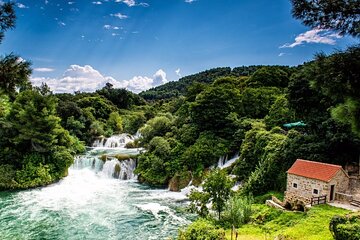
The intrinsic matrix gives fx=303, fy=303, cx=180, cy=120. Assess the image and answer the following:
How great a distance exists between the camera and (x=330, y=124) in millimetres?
20875

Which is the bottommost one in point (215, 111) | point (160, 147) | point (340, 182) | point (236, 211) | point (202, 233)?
point (202, 233)

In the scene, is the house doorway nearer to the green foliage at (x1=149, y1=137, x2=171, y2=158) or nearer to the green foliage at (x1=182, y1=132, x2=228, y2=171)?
the green foliage at (x1=182, y1=132, x2=228, y2=171)

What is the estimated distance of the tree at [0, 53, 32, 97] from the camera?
738 centimetres

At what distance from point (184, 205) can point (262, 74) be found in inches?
1001

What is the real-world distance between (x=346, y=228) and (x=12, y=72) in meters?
13.4

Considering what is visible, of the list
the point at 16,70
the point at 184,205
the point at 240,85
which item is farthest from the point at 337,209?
the point at 240,85

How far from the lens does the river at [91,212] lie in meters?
18.3

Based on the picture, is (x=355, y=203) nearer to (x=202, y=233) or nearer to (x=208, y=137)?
(x=202, y=233)

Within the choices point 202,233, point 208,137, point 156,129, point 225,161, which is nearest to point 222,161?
point 225,161

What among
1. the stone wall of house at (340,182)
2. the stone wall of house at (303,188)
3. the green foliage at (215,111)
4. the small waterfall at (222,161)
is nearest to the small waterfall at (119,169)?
the green foliage at (215,111)

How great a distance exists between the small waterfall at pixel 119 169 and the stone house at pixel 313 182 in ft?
58.9

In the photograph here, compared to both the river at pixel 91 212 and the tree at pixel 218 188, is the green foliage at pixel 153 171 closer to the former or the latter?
the river at pixel 91 212

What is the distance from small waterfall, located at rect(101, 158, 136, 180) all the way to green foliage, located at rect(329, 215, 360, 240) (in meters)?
22.7

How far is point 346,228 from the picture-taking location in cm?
1253
